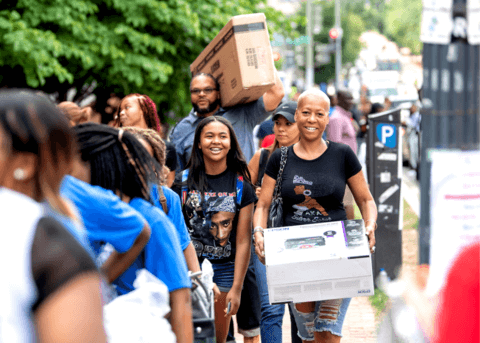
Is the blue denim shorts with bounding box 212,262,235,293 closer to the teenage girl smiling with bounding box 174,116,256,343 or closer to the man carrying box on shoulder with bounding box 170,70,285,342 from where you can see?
the teenage girl smiling with bounding box 174,116,256,343

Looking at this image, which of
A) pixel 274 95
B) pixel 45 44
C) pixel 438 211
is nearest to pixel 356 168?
pixel 274 95

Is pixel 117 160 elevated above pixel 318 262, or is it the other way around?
pixel 117 160

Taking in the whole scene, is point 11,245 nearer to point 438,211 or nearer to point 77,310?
point 77,310

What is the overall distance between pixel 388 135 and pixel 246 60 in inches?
107

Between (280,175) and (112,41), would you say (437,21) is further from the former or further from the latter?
(112,41)

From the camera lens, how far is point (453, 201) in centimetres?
239

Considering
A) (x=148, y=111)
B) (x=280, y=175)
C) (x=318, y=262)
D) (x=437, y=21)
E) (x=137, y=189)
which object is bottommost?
(x=318, y=262)

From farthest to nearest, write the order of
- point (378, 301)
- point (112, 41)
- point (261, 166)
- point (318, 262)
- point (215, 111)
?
1. point (112, 41)
2. point (378, 301)
3. point (215, 111)
4. point (261, 166)
5. point (318, 262)

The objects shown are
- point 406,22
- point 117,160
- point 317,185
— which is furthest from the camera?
point 406,22

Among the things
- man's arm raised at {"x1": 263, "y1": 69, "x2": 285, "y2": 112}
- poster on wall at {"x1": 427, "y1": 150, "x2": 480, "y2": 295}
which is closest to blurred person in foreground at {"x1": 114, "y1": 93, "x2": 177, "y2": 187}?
man's arm raised at {"x1": 263, "y1": 69, "x2": 285, "y2": 112}

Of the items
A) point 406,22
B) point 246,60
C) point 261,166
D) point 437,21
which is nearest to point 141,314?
point 437,21

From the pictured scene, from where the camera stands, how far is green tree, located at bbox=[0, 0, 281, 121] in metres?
10.7

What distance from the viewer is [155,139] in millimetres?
3248

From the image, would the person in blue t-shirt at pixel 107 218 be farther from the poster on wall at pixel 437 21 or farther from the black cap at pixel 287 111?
the black cap at pixel 287 111
